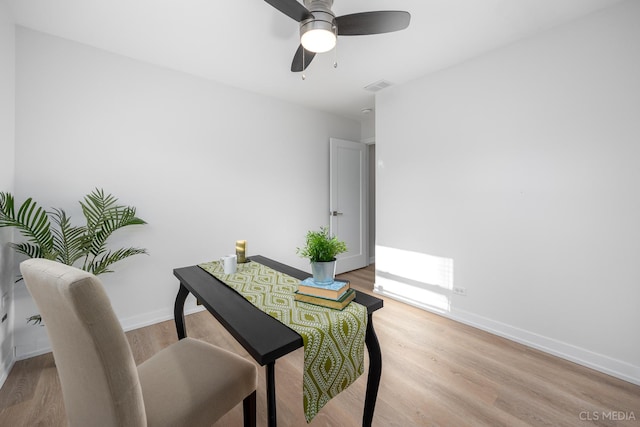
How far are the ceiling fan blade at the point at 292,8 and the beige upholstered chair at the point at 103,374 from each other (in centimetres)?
148

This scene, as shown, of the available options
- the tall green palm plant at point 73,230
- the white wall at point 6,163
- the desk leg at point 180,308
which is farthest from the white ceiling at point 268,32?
the desk leg at point 180,308

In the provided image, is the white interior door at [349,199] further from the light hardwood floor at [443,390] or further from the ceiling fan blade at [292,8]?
the ceiling fan blade at [292,8]

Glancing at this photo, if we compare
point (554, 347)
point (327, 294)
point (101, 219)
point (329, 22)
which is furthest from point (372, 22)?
point (554, 347)

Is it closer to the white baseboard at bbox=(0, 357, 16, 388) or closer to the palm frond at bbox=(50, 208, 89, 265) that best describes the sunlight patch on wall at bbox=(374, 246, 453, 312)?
the palm frond at bbox=(50, 208, 89, 265)

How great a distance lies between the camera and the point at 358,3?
1835 millimetres

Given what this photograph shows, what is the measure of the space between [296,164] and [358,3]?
2180mm

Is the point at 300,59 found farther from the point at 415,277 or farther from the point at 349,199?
the point at 349,199

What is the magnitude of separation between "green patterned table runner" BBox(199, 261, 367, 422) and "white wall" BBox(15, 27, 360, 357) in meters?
1.79

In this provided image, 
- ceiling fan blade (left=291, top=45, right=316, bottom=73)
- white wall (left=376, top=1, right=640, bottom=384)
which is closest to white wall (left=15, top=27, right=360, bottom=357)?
ceiling fan blade (left=291, top=45, right=316, bottom=73)

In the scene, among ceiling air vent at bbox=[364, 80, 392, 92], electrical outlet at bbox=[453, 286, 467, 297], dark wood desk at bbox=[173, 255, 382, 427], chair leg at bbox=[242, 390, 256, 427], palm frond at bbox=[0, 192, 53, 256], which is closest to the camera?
dark wood desk at bbox=[173, 255, 382, 427]

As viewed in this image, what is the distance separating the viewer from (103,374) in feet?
2.55

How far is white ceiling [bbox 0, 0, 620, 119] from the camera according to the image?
1.88 m

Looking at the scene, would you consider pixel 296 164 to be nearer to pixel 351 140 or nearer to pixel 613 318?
pixel 351 140

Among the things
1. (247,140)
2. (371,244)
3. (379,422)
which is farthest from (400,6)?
(371,244)
